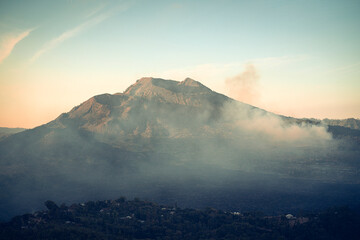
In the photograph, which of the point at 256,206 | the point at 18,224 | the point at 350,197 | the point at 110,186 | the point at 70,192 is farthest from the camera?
the point at 110,186

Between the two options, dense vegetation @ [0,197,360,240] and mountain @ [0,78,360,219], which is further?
mountain @ [0,78,360,219]

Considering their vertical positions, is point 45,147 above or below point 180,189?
above

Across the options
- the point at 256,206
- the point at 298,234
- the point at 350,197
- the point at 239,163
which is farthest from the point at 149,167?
the point at 298,234

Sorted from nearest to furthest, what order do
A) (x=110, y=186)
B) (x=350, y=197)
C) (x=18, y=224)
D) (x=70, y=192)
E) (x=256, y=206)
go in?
1. (x=18, y=224)
2. (x=256, y=206)
3. (x=350, y=197)
4. (x=70, y=192)
5. (x=110, y=186)

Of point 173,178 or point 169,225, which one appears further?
point 173,178

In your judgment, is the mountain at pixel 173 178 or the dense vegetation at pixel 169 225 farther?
the mountain at pixel 173 178

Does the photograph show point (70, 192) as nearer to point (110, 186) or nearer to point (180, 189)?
point (110, 186)

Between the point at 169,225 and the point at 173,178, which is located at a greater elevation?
the point at 173,178

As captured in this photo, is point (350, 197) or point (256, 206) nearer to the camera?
point (256, 206)
